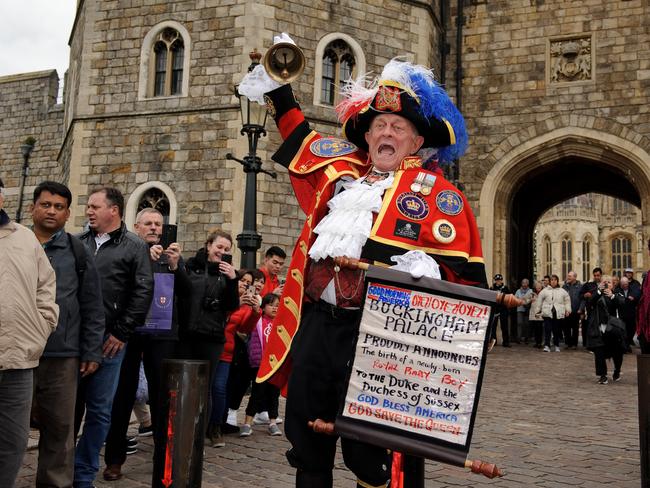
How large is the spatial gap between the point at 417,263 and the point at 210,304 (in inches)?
113

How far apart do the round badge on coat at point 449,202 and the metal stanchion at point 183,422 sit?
1.46 meters

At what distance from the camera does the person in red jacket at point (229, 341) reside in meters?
5.86

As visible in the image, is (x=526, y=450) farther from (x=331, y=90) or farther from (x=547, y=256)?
(x=547, y=256)

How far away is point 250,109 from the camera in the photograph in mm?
9258

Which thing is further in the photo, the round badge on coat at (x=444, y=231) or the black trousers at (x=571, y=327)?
the black trousers at (x=571, y=327)

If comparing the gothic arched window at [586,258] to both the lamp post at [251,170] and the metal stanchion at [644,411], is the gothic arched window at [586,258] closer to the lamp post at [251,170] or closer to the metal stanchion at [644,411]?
the lamp post at [251,170]

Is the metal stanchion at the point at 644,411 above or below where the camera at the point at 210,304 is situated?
below

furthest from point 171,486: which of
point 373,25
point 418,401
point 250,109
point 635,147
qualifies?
point 635,147

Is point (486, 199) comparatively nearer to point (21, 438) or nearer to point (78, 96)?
point (78, 96)

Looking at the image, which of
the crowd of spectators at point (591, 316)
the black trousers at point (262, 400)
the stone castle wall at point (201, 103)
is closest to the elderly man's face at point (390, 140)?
the black trousers at point (262, 400)

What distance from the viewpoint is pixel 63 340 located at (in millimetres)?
3918

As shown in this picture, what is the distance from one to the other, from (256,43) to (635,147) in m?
8.34

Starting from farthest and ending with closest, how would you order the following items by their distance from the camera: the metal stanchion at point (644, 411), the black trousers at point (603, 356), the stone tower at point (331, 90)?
the stone tower at point (331, 90), the black trousers at point (603, 356), the metal stanchion at point (644, 411)

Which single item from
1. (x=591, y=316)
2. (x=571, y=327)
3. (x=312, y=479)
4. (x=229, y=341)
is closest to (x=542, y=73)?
(x=571, y=327)
